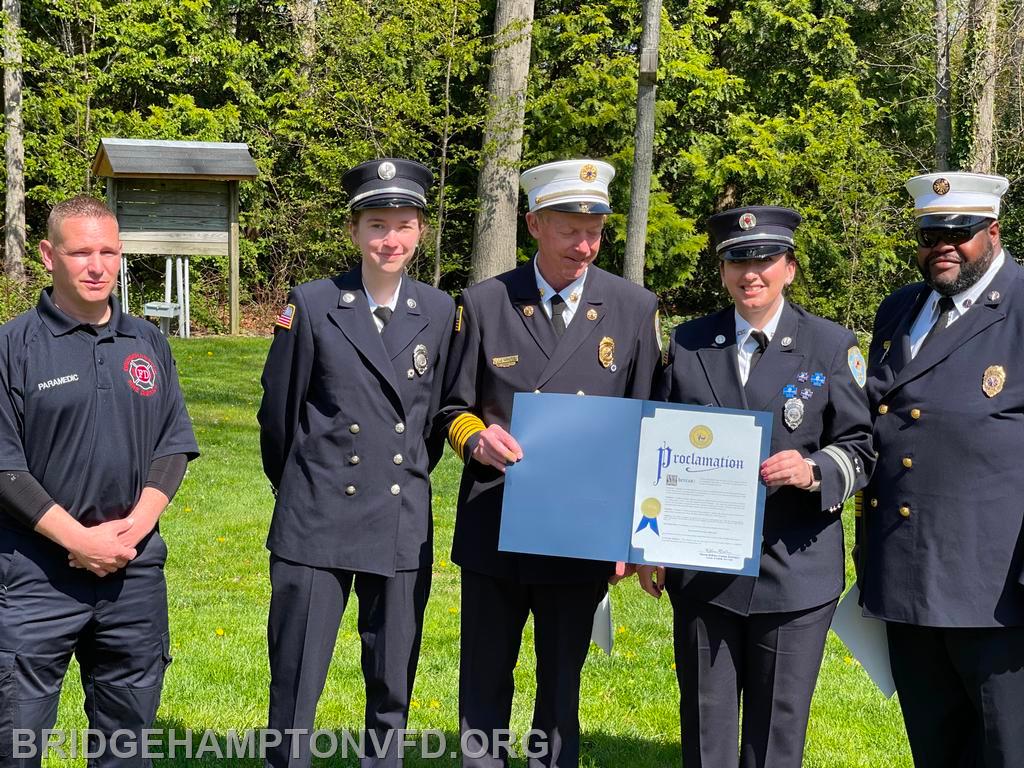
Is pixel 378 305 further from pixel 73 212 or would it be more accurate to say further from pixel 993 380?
pixel 993 380

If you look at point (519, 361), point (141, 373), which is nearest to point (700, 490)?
point (519, 361)

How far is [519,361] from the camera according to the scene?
13.6 ft

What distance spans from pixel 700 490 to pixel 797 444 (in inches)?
15.5

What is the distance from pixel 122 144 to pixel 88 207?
14905 millimetres

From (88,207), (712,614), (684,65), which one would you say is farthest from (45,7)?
(712,614)

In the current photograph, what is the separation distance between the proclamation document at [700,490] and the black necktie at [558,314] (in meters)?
0.59

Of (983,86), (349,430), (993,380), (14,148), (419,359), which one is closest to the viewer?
(993,380)

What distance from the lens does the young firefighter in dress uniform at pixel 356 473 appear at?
13.5ft

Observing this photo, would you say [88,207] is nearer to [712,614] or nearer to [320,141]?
[712,614]

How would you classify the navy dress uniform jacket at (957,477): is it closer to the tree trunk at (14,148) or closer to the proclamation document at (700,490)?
the proclamation document at (700,490)

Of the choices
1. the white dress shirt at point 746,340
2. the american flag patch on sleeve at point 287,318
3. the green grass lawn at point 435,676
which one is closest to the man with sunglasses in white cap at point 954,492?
the white dress shirt at point 746,340

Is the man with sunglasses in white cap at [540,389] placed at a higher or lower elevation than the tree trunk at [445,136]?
lower

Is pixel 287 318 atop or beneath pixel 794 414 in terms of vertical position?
atop

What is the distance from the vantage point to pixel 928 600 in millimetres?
3795
